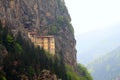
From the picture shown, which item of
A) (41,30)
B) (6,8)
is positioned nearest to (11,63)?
(6,8)

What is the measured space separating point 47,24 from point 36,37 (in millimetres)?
17867

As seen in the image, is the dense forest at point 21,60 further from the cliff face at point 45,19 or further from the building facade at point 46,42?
the building facade at point 46,42

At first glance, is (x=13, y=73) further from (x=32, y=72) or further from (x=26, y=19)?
(x=26, y=19)

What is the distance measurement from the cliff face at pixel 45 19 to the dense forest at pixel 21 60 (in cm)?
729

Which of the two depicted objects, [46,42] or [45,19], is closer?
[46,42]

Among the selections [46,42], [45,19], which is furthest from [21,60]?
[45,19]

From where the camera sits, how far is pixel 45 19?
540ft

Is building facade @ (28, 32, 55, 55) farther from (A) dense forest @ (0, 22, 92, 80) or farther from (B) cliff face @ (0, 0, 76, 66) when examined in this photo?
(A) dense forest @ (0, 22, 92, 80)

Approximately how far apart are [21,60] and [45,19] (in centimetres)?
5336

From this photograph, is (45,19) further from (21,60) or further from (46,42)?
(21,60)

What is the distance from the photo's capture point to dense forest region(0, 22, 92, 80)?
108688 millimetres

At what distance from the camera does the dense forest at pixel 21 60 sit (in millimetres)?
108688

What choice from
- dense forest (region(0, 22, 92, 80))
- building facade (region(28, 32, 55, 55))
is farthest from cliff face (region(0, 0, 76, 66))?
dense forest (region(0, 22, 92, 80))

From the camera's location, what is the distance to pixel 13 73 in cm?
10850
